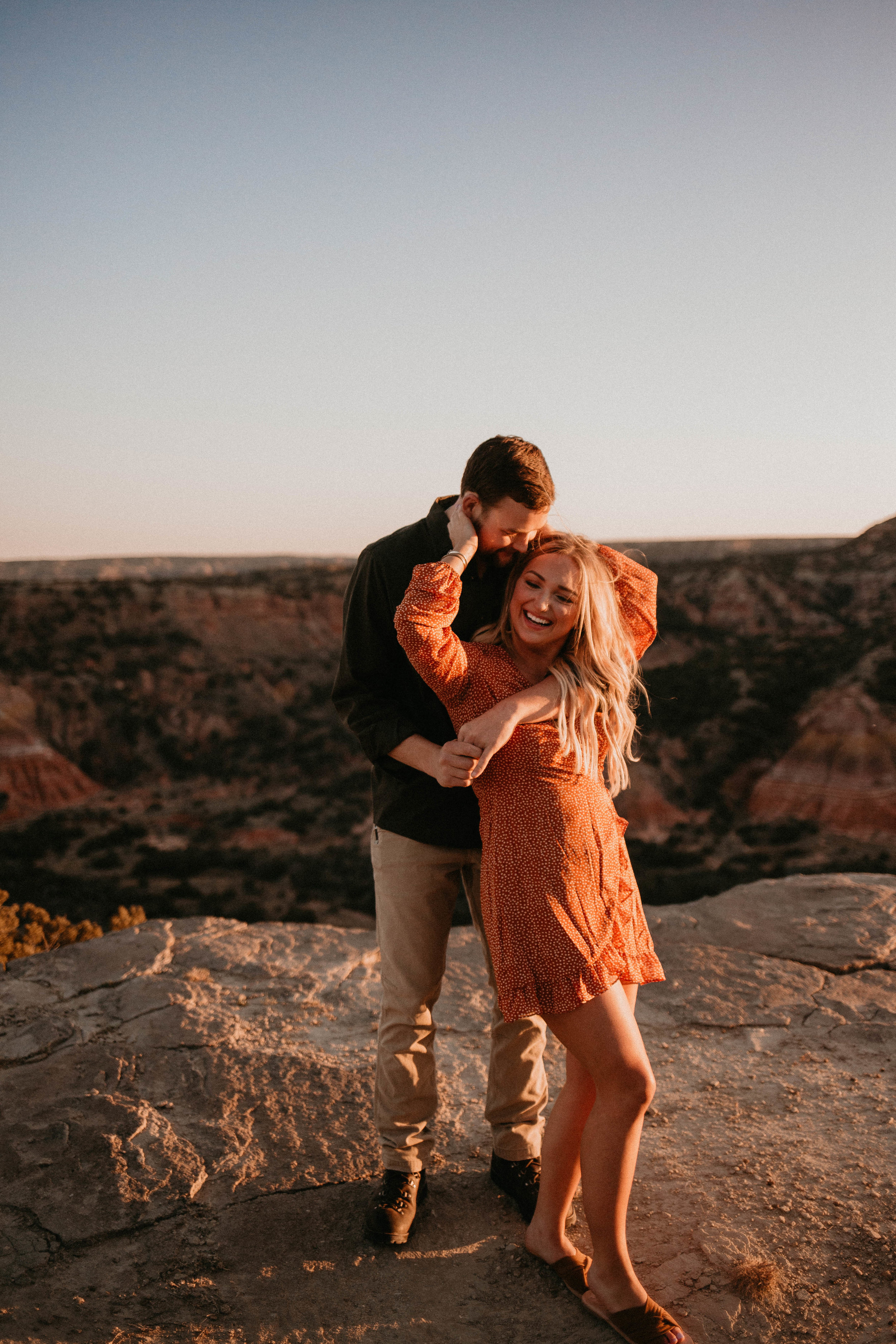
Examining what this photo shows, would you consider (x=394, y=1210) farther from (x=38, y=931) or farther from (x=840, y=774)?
(x=840, y=774)

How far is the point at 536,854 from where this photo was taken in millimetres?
1922

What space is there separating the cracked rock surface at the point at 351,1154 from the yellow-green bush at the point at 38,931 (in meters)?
0.58

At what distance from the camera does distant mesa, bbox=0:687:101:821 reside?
750 inches

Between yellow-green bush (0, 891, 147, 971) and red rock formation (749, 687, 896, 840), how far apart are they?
1395cm

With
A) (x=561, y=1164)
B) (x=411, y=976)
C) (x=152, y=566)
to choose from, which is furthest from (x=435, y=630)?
(x=152, y=566)

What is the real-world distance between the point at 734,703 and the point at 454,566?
19.3 metres

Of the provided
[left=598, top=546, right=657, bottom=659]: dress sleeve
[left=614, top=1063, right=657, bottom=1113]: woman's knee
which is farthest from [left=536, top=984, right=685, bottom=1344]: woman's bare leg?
[left=598, top=546, right=657, bottom=659]: dress sleeve

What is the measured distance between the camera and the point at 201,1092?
3.01 metres

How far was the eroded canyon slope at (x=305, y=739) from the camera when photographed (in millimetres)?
15258

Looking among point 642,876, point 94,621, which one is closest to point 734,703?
point 642,876

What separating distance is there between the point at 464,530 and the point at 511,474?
0.63 feet

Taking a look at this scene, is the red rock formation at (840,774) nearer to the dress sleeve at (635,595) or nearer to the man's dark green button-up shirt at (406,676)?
the dress sleeve at (635,595)

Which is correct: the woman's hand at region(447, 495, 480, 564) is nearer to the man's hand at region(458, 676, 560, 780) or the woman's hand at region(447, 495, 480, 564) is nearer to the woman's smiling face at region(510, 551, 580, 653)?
the woman's smiling face at region(510, 551, 580, 653)

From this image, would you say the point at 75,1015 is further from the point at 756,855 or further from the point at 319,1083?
the point at 756,855
